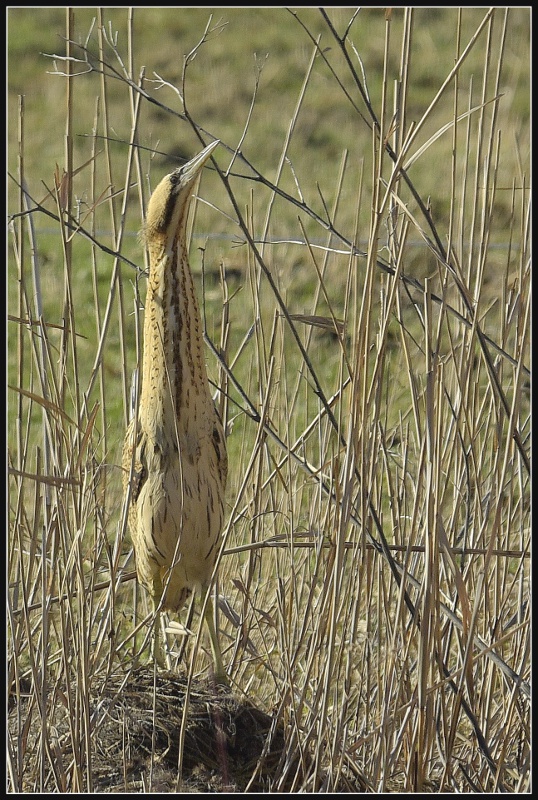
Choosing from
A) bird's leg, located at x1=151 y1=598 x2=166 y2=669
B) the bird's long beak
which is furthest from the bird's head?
bird's leg, located at x1=151 y1=598 x2=166 y2=669

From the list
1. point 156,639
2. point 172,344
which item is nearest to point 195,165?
point 172,344

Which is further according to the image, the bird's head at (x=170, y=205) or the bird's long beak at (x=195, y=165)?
the bird's head at (x=170, y=205)

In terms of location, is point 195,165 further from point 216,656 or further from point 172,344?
point 216,656

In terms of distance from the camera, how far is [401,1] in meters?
1.75

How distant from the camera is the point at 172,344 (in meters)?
1.98

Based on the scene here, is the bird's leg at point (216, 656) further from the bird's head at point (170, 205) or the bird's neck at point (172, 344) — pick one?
the bird's head at point (170, 205)

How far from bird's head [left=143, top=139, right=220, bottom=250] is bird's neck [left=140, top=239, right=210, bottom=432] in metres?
0.02

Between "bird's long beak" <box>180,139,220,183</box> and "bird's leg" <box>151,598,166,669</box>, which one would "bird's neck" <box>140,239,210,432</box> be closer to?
"bird's long beak" <box>180,139,220,183</box>

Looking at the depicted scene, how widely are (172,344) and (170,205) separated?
273mm

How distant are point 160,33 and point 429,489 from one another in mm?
6533

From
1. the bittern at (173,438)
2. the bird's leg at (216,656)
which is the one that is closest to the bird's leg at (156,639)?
the bittern at (173,438)

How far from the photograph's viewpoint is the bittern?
1.93m

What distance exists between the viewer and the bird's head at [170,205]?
1824mm

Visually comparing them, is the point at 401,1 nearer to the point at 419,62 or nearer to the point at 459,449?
the point at 459,449
